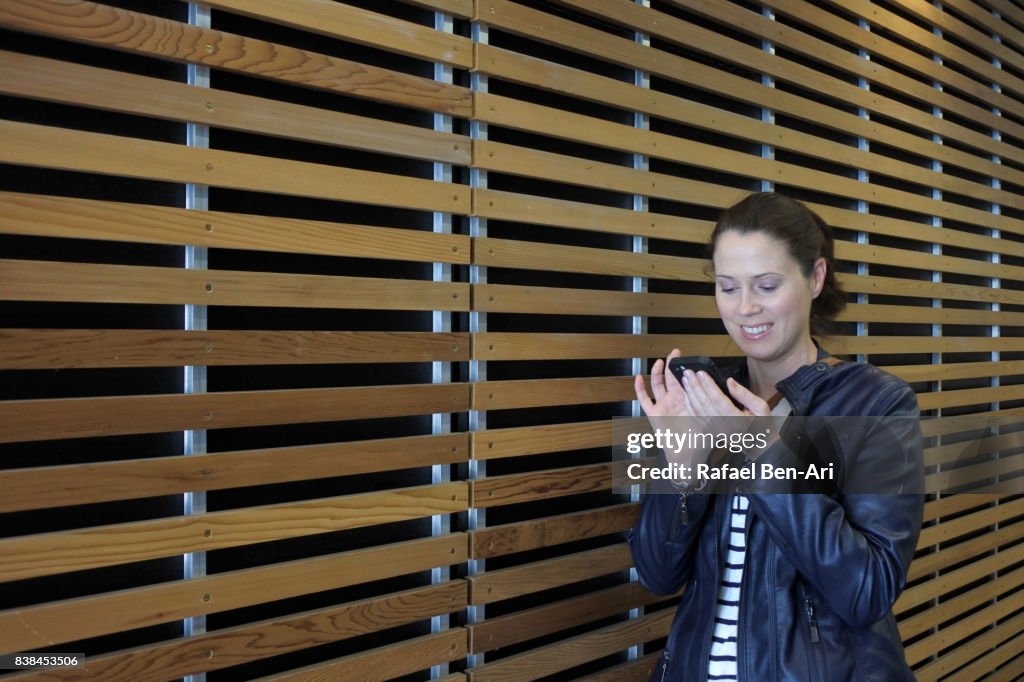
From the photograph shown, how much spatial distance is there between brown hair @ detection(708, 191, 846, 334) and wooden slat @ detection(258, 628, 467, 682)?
3.94ft

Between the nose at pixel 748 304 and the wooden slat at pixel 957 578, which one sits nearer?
the nose at pixel 748 304

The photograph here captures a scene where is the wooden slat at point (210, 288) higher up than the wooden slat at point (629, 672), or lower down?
higher up

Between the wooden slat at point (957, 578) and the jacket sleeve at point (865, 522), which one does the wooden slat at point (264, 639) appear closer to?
the jacket sleeve at point (865, 522)

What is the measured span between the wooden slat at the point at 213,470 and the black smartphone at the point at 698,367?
0.60 metres

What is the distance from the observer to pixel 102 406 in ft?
5.54

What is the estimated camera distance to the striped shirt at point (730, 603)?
1.88 metres

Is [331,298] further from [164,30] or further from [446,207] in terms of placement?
[164,30]

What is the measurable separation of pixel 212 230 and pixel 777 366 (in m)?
1.33

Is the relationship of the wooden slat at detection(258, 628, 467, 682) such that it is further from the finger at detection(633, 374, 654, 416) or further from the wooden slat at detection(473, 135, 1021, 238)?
the wooden slat at detection(473, 135, 1021, 238)

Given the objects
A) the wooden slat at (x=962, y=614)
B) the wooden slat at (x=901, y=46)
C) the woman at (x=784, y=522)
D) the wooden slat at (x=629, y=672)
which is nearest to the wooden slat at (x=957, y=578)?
the wooden slat at (x=962, y=614)

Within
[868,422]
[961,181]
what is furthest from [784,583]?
[961,181]

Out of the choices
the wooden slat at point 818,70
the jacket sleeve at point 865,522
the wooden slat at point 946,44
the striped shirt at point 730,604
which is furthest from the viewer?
the wooden slat at point 946,44

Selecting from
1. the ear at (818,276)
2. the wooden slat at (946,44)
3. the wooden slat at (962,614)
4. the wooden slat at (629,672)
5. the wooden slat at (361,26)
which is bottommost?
the wooden slat at (962,614)

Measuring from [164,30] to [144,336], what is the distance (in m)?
0.61
